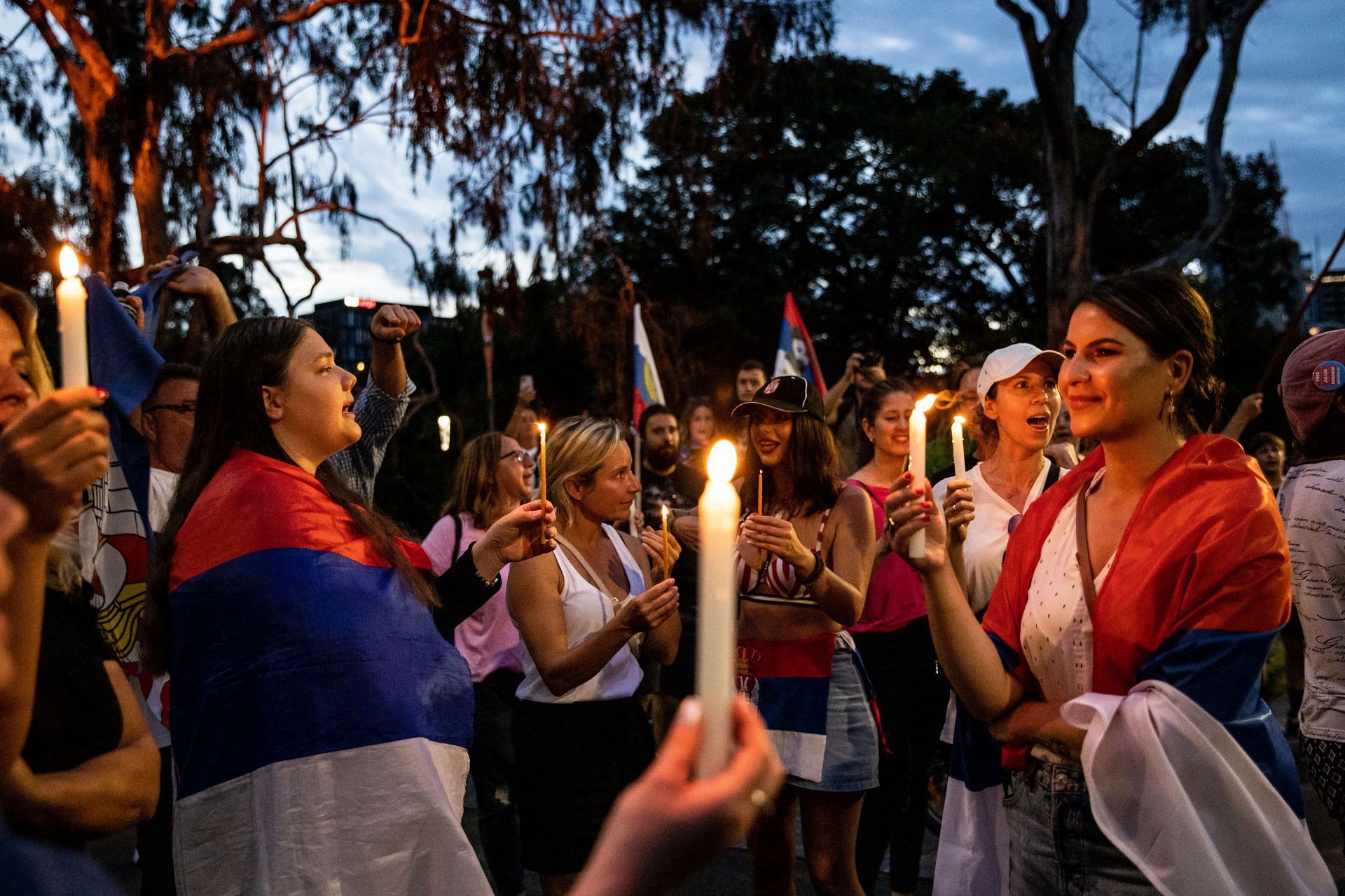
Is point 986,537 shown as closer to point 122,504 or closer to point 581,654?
point 581,654

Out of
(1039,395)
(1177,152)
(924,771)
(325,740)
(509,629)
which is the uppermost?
(1177,152)

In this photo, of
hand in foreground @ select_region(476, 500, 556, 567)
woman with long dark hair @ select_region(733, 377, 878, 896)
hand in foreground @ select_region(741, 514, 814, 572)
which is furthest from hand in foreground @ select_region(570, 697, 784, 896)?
woman with long dark hair @ select_region(733, 377, 878, 896)

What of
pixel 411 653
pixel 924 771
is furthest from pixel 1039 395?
pixel 411 653

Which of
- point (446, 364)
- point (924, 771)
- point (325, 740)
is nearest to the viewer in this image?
point (325, 740)

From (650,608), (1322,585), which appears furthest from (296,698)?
(1322,585)

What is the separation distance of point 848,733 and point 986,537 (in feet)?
3.02

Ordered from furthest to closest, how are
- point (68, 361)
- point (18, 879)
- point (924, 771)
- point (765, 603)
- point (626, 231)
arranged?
point (626, 231) → point (924, 771) → point (765, 603) → point (68, 361) → point (18, 879)

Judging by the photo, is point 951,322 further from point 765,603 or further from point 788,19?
point 765,603

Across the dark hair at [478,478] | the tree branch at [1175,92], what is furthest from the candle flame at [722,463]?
the tree branch at [1175,92]

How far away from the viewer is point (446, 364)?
33.8 meters

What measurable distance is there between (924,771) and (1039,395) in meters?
1.74

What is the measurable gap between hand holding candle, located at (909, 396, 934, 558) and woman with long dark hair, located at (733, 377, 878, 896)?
109 cm

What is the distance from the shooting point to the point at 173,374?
12.8ft

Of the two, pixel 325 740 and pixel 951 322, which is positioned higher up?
pixel 951 322
